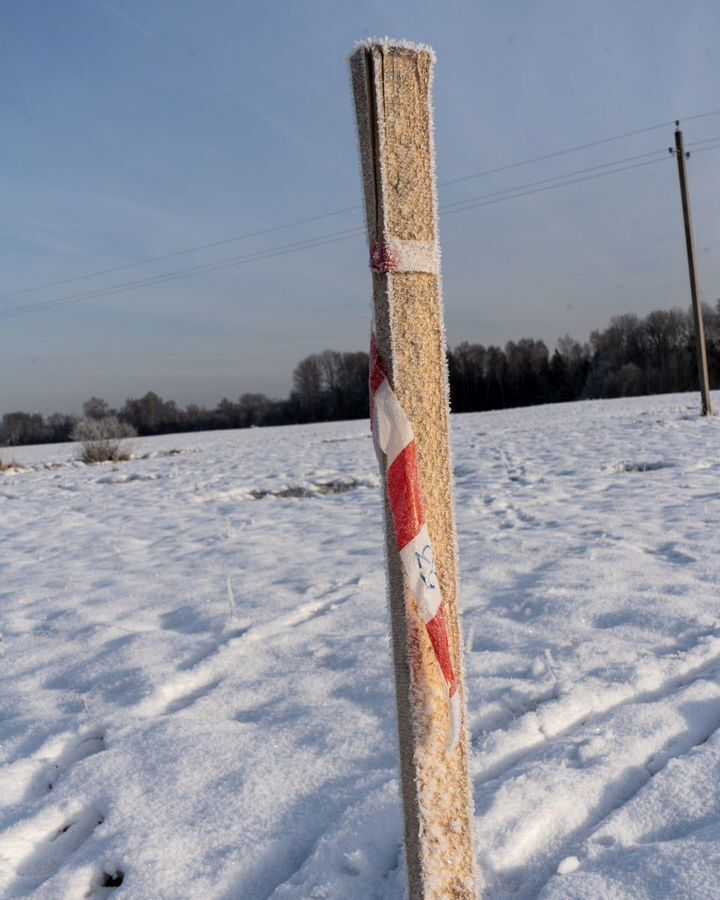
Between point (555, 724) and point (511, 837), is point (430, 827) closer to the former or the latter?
point (511, 837)

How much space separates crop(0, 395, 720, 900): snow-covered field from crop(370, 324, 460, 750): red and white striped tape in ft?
3.06

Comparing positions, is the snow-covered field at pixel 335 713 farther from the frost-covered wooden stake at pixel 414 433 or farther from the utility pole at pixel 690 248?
the utility pole at pixel 690 248

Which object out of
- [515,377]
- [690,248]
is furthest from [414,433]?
[515,377]

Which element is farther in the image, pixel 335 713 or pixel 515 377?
pixel 515 377

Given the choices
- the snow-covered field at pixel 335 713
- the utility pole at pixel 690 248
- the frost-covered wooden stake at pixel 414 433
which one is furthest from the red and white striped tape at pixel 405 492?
the utility pole at pixel 690 248

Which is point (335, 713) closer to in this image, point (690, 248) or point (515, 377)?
point (690, 248)

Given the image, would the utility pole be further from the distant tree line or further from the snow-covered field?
the distant tree line

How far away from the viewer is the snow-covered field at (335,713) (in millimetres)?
1871

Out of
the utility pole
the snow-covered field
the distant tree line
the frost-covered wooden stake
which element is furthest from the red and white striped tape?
the distant tree line

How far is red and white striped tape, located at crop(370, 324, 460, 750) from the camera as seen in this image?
4.42 feet

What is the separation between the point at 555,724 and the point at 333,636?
1.35 meters

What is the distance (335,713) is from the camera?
265 cm

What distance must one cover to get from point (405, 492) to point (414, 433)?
0.12 m

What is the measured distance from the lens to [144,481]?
1171cm
